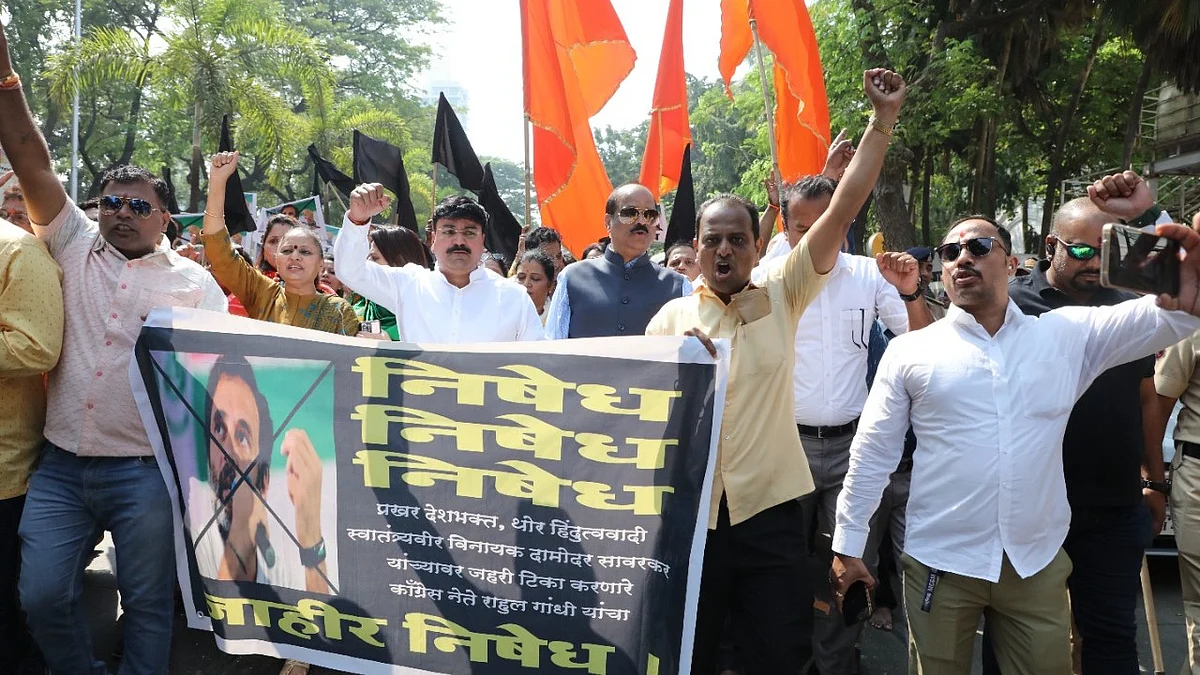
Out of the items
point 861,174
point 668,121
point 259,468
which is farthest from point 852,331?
point 668,121

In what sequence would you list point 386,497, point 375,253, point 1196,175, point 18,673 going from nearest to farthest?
1. point 386,497
2. point 18,673
3. point 375,253
4. point 1196,175

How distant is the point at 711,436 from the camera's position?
116 inches

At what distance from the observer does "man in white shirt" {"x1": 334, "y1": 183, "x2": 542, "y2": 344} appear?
396 centimetres

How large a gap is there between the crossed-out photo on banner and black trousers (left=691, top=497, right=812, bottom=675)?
1472 mm

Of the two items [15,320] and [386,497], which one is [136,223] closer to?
[15,320]

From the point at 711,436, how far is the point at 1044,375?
106 centimetres

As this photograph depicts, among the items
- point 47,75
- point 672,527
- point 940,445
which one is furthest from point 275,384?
point 47,75

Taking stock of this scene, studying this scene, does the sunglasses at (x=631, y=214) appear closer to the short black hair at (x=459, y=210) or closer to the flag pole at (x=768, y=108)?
the short black hair at (x=459, y=210)

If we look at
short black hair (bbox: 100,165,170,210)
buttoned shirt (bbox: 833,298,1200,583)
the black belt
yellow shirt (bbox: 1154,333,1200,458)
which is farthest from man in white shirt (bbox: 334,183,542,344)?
yellow shirt (bbox: 1154,333,1200,458)

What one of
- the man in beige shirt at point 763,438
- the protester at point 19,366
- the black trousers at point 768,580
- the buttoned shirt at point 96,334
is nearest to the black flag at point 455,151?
the buttoned shirt at point 96,334

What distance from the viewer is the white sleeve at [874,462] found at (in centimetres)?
289

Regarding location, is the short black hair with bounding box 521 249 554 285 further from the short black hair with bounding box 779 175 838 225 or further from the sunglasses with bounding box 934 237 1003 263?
the sunglasses with bounding box 934 237 1003 263

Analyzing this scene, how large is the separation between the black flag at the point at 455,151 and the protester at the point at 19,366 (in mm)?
4801

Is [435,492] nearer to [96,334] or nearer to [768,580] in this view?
[768,580]
